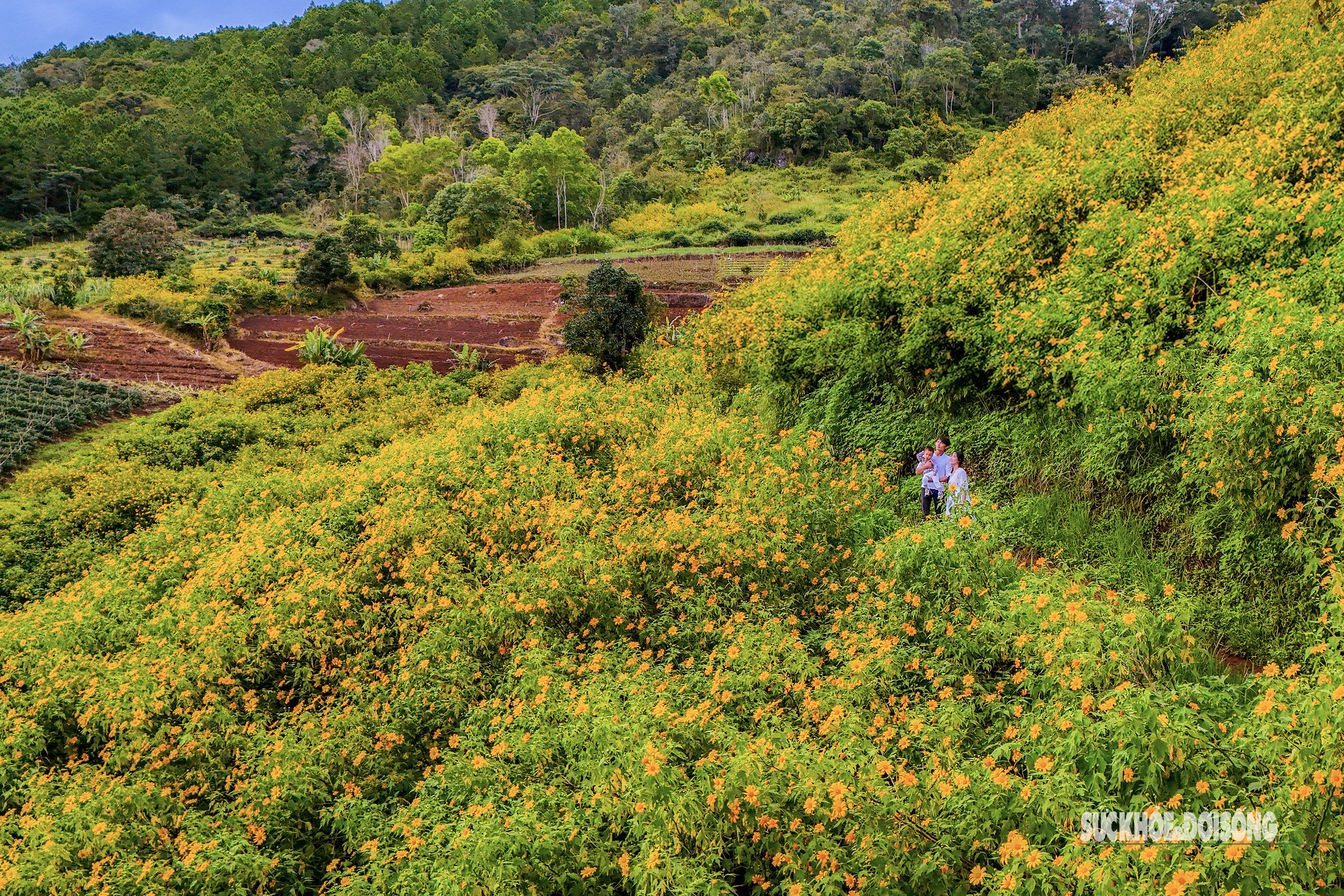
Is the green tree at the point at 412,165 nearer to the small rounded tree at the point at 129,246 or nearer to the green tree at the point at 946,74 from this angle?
the small rounded tree at the point at 129,246

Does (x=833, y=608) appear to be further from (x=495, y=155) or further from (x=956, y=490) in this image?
(x=495, y=155)

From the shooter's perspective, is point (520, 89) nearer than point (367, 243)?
No

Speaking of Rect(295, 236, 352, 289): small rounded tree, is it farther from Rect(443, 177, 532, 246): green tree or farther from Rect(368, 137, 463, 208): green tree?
Rect(368, 137, 463, 208): green tree

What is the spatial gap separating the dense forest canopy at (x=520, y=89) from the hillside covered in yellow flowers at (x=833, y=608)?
30263mm

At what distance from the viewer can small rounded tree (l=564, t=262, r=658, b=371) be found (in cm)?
1405

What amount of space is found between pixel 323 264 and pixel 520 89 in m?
50.8

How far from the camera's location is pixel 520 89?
68.6 m

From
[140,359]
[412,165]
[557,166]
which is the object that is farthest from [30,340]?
[412,165]

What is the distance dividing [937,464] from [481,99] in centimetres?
7507

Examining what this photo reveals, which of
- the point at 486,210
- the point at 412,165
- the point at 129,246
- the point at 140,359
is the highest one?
the point at 412,165

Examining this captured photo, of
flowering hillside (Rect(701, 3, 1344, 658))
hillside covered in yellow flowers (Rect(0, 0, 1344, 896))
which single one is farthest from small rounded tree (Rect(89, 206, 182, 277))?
flowering hillside (Rect(701, 3, 1344, 658))

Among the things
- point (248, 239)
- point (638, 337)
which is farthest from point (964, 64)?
point (638, 337)

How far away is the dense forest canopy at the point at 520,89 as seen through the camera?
4459cm

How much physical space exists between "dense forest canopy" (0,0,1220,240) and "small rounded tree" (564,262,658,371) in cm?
2740
